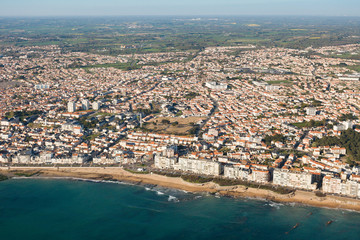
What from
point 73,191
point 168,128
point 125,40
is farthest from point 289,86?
point 125,40

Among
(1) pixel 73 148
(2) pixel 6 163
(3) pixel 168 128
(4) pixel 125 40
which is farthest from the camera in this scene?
(4) pixel 125 40

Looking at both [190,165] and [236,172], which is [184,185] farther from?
[236,172]

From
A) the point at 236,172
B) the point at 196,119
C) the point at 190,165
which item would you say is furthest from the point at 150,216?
the point at 196,119

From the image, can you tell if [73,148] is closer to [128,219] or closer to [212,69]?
[128,219]

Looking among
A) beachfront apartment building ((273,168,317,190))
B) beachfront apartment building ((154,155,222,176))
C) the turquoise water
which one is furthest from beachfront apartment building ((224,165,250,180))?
the turquoise water

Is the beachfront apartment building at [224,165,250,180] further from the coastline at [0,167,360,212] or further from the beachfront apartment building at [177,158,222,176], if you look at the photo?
the coastline at [0,167,360,212]
